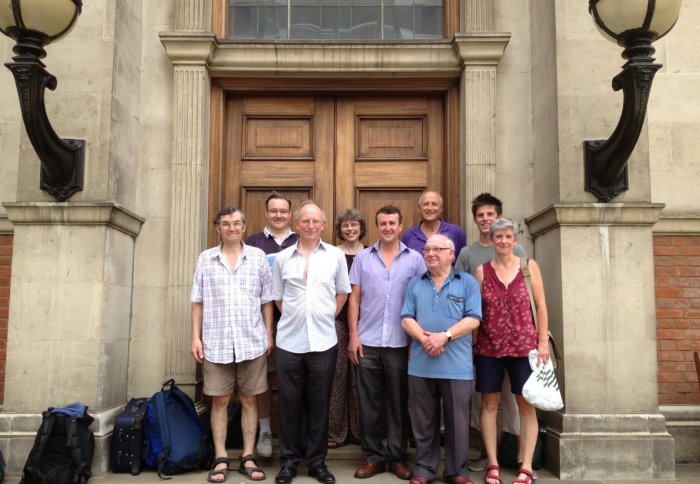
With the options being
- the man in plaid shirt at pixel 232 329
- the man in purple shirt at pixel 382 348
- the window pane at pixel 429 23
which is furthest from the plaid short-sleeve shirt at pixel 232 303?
the window pane at pixel 429 23

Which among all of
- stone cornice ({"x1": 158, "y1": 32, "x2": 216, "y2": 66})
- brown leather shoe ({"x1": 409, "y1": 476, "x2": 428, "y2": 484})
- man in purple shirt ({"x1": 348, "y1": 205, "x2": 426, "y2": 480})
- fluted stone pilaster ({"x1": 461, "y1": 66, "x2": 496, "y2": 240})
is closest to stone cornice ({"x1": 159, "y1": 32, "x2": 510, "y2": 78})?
stone cornice ({"x1": 158, "y1": 32, "x2": 216, "y2": 66})

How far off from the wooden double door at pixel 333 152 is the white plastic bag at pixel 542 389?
6.30 feet

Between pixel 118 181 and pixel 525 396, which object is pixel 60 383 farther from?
pixel 525 396

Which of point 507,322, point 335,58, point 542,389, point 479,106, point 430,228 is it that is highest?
point 335,58

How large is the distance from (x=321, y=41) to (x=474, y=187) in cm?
181

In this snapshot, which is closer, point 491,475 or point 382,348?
point 491,475

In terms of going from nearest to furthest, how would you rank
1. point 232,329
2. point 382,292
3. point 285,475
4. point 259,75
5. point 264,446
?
point 285,475 → point 232,329 → point 382,292 → point 264,446 → point 259,75

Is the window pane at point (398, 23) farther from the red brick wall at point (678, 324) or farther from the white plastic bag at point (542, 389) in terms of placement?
the white plastic bag at point (542, 389)

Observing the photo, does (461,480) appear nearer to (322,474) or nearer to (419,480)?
(419,480)

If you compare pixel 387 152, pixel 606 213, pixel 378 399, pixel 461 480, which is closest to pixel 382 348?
pixel 378 399

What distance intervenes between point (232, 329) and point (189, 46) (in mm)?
2536

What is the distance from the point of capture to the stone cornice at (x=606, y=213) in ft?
15.2

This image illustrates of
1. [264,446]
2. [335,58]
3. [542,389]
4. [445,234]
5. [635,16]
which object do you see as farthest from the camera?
[335,58]

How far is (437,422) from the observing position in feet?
14.2
